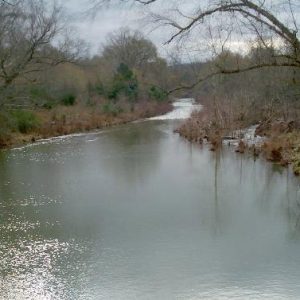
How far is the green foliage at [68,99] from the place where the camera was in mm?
26500

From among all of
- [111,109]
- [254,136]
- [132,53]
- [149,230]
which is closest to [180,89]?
[149,230]

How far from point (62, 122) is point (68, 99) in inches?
218

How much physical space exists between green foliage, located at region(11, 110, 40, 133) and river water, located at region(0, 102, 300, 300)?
21.6 feet

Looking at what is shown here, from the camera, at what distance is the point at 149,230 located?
6.50 metres

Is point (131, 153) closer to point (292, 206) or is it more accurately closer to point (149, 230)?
point (292, 206)

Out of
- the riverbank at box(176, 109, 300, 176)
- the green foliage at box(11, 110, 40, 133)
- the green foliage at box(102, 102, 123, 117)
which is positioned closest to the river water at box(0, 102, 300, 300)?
the riverbank at box(176, 109, 300, 176)

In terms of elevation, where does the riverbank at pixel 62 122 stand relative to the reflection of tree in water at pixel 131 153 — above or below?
above

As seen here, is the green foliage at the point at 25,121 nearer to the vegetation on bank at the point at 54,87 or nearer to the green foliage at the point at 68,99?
the vegetation on bank at the point at 54,87

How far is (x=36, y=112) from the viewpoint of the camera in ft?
69.2

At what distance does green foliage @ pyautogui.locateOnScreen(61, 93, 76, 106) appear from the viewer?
2650cm

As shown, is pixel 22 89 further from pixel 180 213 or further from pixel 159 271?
pixel 159 271

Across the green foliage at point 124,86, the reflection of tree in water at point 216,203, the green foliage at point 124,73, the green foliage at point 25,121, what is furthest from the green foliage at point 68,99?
the reflection of tree in water at point 216,203

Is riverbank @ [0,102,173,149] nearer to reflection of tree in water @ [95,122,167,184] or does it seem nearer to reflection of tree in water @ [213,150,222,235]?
reflection of tree in water @ [95,122,167,184]

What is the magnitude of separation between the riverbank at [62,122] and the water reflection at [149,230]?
5771mm
